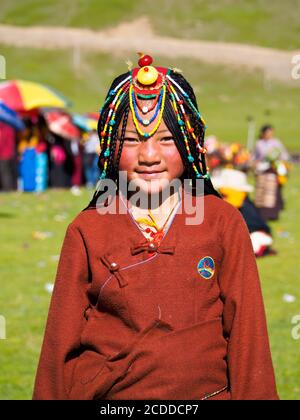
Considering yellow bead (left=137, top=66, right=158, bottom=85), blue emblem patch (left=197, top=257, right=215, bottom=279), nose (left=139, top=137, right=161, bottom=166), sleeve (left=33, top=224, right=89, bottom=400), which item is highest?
yellow bead (left=137, top=66, right=158, bottom=85)

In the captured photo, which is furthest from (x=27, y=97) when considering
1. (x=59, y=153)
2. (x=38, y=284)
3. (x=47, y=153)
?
(x=38, y=284)

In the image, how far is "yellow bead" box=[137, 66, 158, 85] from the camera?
117 inches

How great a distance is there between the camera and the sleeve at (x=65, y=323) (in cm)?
302

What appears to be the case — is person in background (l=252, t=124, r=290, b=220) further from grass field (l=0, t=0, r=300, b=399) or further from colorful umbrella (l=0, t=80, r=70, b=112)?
colorful umbrella (l=0, t=80, r=70, b=112)

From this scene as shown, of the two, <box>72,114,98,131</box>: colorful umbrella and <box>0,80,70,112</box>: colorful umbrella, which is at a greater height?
<box>0,80,70,112</box>: colorful umbrella

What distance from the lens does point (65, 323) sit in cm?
303

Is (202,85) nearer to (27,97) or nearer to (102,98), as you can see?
(102,98)

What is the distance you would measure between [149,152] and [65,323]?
714 mm

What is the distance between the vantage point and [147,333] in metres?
2.95

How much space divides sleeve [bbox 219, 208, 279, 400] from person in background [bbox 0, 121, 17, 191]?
46.6 feet

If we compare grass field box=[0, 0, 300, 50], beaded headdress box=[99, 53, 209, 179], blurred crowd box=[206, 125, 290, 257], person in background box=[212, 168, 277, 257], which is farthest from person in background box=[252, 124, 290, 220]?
grass field box=[0, 0, 300, 50]

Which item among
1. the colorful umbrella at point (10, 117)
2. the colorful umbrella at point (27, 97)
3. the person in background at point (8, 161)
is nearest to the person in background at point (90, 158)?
the colorful umbrella at point (27, 97)

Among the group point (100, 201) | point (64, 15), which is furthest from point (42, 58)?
point (100, 201)

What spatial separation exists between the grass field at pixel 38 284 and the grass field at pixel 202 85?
26651 mm
